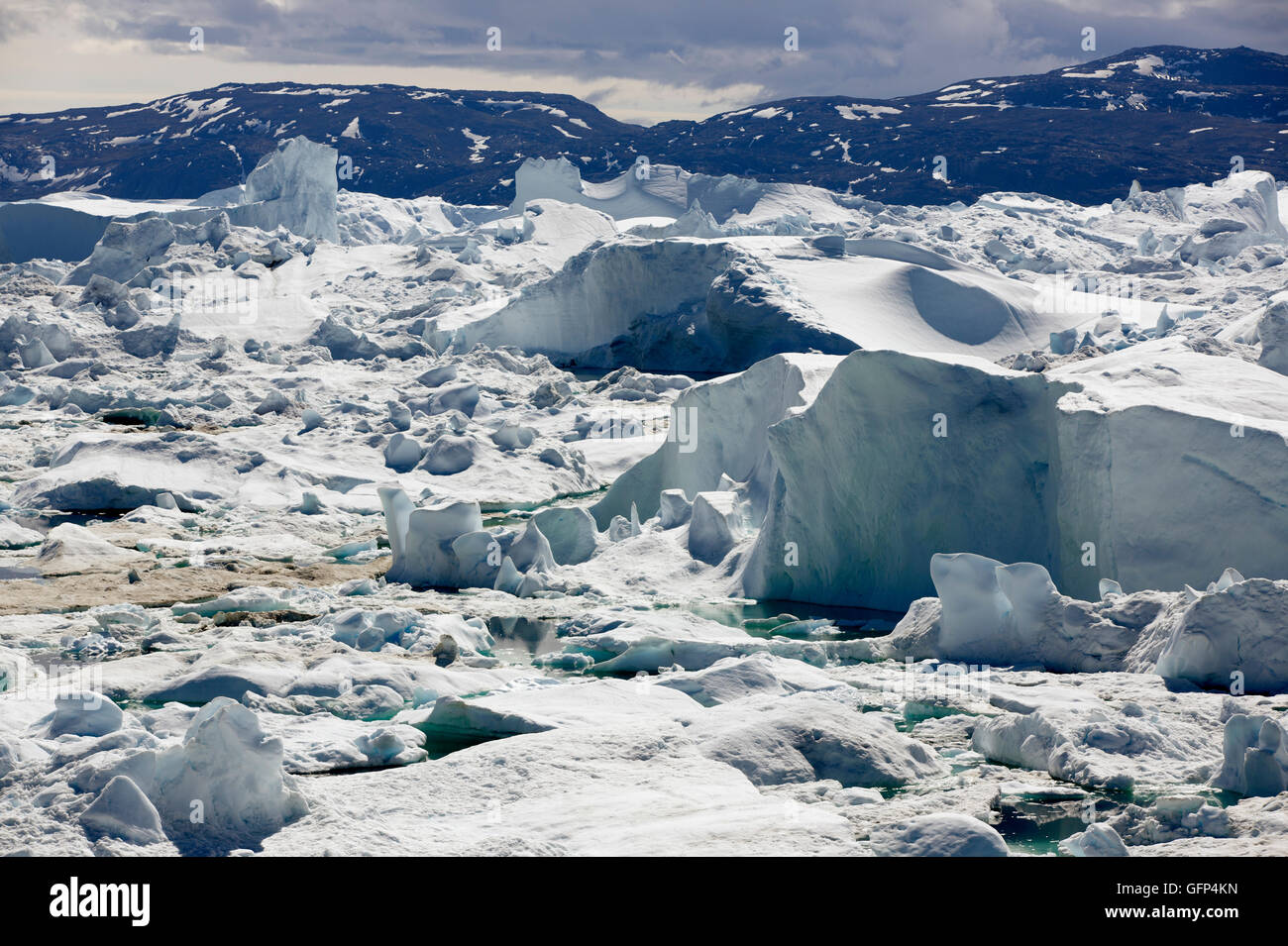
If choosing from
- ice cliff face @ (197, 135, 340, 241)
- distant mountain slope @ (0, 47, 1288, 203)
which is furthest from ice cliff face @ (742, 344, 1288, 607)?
distant mountain slope @ (0, 47, 1288, 203)

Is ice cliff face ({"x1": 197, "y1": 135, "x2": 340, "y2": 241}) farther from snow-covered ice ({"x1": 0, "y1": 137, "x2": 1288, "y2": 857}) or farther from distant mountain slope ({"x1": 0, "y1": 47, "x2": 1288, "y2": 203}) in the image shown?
distant mountain slope ({"x1": 0, "y1": 47, "x2": 1288, "y2": 203})

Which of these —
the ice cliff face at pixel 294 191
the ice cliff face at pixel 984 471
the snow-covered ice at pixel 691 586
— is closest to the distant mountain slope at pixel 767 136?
the ice cliff face at pixel 294 191

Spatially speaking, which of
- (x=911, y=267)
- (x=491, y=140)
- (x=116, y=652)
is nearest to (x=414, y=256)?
(x=911, y=267)

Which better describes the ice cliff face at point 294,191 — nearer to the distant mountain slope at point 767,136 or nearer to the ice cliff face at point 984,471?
the ice cliff face at point 984,471

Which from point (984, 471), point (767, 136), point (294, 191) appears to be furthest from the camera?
point (767, 136)

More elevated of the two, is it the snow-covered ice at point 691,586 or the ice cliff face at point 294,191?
the ice cliff face at point 294,191

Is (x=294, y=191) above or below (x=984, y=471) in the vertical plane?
above

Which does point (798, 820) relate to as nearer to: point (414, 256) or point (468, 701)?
point (468, 701)

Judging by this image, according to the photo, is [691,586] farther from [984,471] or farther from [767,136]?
[767,136]

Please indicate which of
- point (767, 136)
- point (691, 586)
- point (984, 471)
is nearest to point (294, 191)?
point (691, 586)
